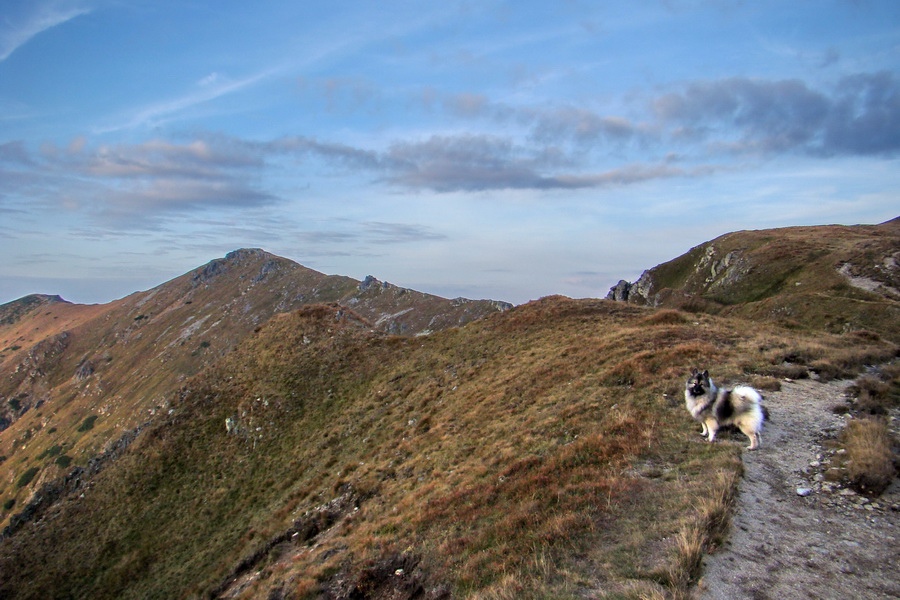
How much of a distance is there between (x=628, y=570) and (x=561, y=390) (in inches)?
548

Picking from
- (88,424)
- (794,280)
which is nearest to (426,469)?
(794,280)

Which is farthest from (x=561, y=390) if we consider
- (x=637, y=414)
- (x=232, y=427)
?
(x=232, y=427)

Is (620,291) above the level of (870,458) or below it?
above

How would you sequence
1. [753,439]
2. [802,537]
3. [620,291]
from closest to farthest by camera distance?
[802,537]
[753,439]
[620,291]

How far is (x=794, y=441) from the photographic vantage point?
39.1 ft

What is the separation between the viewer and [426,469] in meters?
19.4

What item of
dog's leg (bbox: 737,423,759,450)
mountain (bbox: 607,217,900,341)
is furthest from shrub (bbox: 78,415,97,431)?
dog's leg (bbox: 737,423,759,450)

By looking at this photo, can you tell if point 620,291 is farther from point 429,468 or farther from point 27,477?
point 27,477

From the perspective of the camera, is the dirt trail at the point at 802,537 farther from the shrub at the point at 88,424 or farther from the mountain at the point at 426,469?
the shrub at the point at 88,424

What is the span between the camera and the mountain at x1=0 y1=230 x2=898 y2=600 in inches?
372

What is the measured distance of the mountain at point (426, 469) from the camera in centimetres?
946

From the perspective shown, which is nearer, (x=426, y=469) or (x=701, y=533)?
(x=701, y=533)

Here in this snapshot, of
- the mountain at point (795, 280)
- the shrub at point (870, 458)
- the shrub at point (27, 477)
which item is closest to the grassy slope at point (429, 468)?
the shrub at point (870, 458)

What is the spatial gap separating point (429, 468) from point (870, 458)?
14841 millimetres
